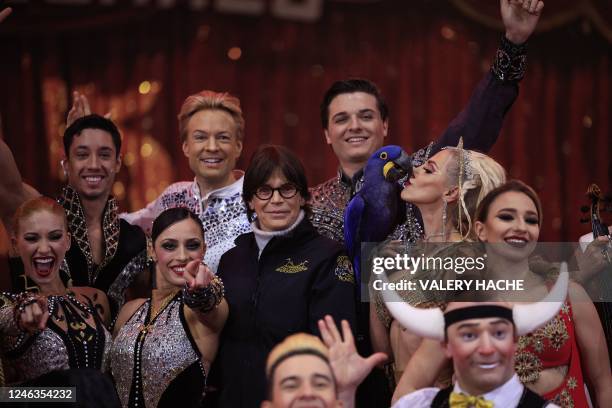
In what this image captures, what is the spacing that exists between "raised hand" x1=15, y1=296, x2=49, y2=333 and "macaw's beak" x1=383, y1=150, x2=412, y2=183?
1.30 m

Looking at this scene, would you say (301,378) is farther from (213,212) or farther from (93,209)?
(93,209)

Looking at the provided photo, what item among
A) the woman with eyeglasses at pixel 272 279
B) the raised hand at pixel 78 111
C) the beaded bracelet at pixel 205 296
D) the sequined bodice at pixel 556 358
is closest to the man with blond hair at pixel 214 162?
the raised hand at pixel 78 111

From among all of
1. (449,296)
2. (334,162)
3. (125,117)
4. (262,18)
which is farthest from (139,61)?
(449,296)

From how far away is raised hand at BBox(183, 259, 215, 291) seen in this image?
345 cm

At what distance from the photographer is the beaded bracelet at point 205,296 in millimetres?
3512

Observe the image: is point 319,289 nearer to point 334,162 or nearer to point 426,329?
point 426,329

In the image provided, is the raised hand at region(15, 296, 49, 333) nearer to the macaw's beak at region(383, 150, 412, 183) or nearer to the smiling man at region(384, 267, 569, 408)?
the smiling man at region(384, 267, 569, 408)

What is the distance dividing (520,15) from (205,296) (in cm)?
155

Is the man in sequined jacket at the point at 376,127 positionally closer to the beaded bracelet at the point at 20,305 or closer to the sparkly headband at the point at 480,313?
the sparkly headband at the point at 480,313

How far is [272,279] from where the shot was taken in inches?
146

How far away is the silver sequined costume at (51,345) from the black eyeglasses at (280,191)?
0.75 m

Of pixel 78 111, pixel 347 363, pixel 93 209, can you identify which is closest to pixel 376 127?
pixel 93 209

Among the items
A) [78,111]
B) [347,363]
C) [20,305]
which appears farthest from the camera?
[78,111]

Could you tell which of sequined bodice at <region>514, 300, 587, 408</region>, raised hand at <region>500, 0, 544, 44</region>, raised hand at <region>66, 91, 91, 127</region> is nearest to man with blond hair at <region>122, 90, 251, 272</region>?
raised hand at <region>66, 91, 91, 127</region>
